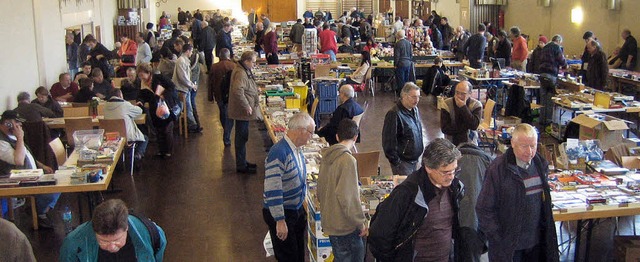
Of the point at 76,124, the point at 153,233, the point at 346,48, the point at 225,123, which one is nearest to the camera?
the point at 153,233

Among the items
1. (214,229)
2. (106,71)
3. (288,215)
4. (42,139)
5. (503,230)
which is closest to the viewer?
(503,230)

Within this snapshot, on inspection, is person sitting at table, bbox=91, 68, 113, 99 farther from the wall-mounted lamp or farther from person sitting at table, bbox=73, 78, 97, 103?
the wall-mounted lamp

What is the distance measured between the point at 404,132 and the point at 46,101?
5.93m

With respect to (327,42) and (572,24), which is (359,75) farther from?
(572,24)

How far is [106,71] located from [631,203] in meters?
10.1

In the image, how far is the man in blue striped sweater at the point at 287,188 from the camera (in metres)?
5.51

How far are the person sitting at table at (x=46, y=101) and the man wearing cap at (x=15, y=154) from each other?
3.05 m

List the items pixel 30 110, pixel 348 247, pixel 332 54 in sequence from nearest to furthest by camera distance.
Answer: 1. pixel 348 247
2. pixel 30 110
3. pixel 332 54

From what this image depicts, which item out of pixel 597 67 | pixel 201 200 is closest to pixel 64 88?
pixel 201 200

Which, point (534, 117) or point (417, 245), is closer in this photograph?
point (417, 245)

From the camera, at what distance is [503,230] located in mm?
5109

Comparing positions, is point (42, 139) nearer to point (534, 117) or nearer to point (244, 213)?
point (244, 213)

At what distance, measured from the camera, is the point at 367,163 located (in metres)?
7.30

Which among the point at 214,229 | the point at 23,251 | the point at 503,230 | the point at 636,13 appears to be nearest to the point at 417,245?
the point at 503,230
